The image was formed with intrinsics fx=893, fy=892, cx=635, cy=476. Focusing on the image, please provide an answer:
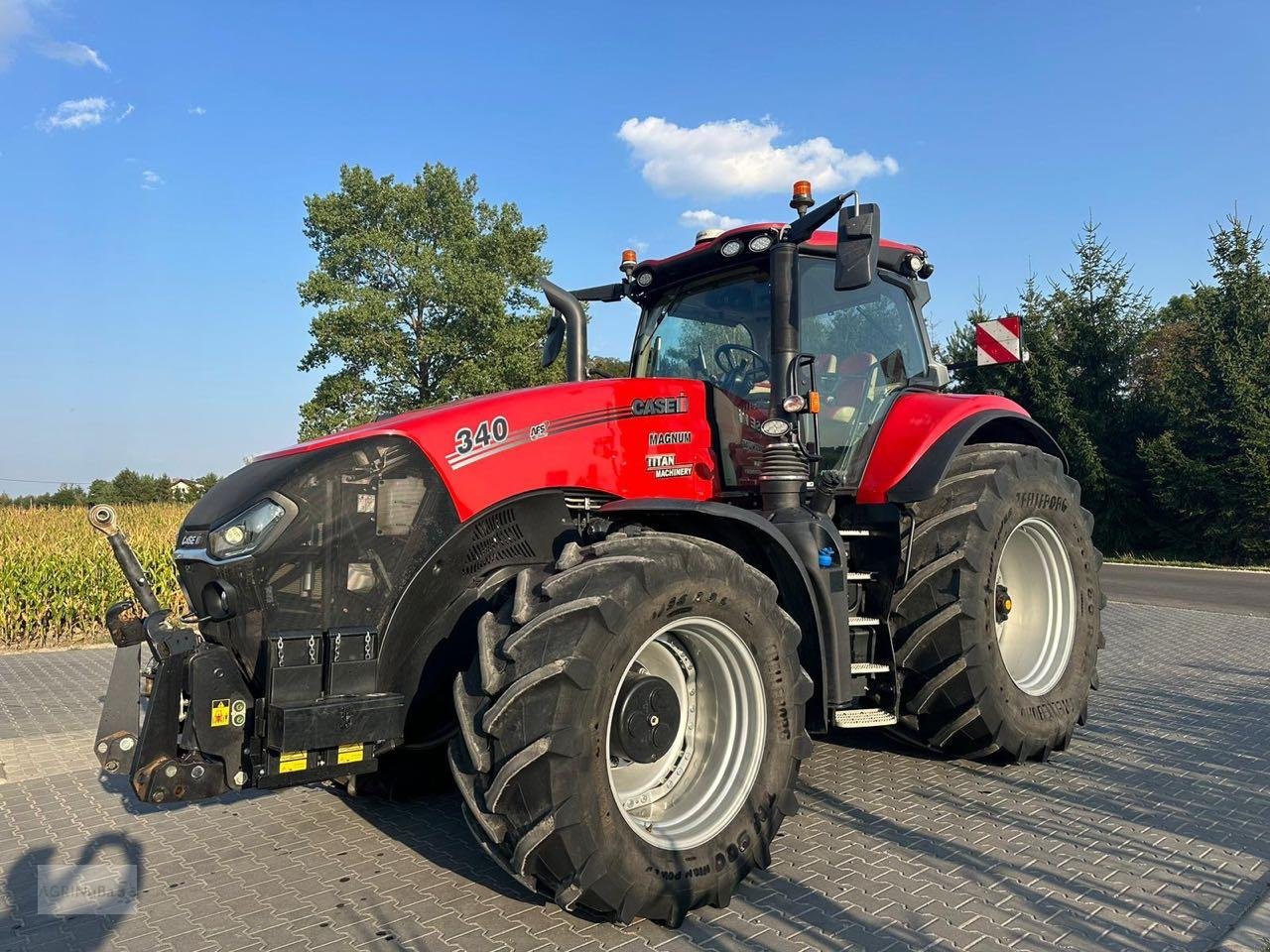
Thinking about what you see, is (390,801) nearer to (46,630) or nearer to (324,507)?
(324,507)

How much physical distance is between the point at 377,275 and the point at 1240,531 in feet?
79.0

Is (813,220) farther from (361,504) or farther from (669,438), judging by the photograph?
(361,504)

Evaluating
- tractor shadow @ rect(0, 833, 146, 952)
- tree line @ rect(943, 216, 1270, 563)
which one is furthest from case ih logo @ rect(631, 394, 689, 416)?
tree line @ rect(943, 216, 1270, 563)

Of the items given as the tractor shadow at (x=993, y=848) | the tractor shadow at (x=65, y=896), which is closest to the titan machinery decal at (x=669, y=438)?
the tractor shadow at (x=993, y=848)

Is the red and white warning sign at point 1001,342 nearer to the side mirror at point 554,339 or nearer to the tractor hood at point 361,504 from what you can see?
the side mirror at point 554,339

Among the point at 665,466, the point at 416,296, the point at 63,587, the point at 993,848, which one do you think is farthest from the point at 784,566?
the point at 416,296

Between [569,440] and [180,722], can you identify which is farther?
[569,440]

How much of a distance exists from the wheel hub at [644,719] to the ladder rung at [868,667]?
1176 millimetres

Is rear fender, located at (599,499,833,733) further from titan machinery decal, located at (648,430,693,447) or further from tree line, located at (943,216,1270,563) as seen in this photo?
tree line, located at (943,216,1270,563)

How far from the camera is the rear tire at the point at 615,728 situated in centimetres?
278

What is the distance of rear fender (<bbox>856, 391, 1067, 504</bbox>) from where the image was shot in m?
4.48

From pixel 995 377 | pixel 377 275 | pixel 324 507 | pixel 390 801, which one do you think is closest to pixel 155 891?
pixel 390 801

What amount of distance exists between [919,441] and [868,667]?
1.23m

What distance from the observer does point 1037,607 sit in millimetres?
5332
